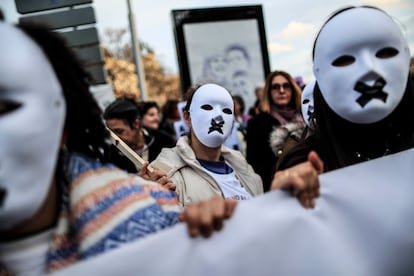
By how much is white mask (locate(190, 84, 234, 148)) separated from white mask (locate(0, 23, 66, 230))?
1600 mm

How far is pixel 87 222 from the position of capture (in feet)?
3.98

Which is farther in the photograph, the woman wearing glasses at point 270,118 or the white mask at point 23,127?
the woman wearing glasses at point 270,118

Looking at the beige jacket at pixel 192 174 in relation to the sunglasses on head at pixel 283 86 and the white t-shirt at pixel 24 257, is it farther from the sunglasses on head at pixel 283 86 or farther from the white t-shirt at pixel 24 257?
the white t-shirt at pixel 24 257

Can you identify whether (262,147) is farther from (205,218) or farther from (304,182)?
(205,218)

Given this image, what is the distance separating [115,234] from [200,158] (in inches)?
59.7

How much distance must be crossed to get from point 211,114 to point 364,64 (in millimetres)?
1390

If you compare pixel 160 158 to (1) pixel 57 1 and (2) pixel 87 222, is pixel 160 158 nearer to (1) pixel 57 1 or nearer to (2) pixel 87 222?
(2) pixel 87 222

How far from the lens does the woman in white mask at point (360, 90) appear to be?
4.79 ft

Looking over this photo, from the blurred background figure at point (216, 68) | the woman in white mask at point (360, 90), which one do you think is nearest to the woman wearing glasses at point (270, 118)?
the woman in white mask at point (360, 90)

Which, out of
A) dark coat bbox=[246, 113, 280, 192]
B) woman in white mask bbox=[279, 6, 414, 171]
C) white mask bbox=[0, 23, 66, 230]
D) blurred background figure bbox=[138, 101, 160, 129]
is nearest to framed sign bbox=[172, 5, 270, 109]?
blurred background figure bbox=[138, 101, 160, 129]

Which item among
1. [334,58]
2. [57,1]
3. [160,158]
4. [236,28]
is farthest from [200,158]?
[236,28]

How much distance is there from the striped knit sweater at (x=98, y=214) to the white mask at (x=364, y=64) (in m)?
0.71

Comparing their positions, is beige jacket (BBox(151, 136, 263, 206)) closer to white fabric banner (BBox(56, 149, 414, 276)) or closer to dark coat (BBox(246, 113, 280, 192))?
dark coat (BBox(246, 113, 280, 192))

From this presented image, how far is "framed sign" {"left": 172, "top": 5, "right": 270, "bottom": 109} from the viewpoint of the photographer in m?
7.02
